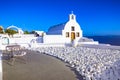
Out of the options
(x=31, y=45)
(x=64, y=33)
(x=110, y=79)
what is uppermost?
(x=64, y=33)

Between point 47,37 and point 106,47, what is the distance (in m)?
11.6

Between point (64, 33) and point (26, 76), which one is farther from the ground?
point (64, 33)

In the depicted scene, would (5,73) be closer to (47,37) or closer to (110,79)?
(110,79)

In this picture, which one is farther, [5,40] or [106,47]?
[5,40]

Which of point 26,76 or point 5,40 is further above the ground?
point 5,40

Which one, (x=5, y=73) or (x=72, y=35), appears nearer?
(x=5, y=73)

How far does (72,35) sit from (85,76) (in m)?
26.4

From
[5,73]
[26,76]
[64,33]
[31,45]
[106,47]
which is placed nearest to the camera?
[26,76]

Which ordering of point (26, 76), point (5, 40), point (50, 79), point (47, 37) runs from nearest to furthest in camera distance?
point (50, 79) → point (26, 76) → point (5, 40) → point (47, 37)

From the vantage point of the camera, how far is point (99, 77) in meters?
6.99

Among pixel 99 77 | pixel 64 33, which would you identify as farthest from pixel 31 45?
pixel 99 77

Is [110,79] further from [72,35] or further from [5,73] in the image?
[72,35]

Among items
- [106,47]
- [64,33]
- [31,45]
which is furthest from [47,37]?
[106,47]

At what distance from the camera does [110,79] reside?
686cm
